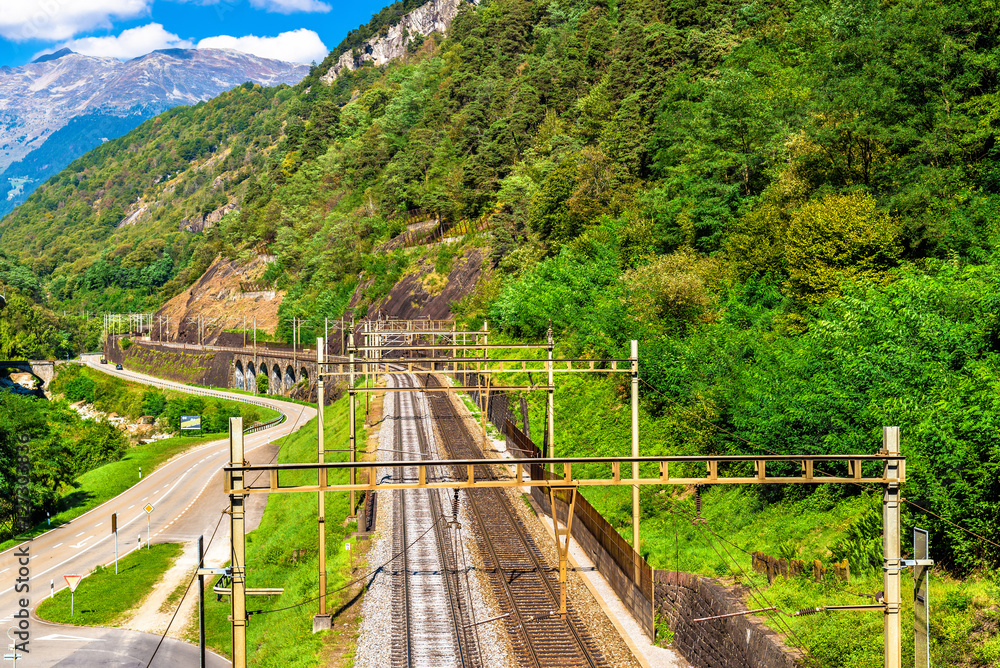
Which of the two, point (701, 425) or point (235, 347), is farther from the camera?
point (235, 347)

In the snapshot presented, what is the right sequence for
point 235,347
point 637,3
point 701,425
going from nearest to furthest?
point 701,425
point 637,3
point 235,347

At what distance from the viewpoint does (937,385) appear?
57.5 ft

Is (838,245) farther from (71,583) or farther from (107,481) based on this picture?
(107,481)

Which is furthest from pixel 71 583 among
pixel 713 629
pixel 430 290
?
pixel 430 290

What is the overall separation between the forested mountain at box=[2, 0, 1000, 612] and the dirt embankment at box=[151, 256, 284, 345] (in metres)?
38.5

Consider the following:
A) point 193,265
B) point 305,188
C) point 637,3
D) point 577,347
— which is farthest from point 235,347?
point 577,347

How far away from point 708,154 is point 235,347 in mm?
93469

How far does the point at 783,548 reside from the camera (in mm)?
19906

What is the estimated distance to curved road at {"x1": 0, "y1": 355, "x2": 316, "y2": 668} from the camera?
85.2 ft

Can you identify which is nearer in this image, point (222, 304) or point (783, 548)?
point (783, 548)

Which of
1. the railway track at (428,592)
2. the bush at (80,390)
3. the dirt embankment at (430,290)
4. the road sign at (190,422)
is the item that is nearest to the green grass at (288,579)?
the railway track at (428,592)

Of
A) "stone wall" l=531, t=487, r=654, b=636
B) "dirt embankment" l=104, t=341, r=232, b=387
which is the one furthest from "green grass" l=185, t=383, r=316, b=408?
"stone wall" l=531, t=487, r=654, b=636

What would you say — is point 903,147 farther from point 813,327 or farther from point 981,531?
point 981,531

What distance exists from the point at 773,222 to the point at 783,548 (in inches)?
773
